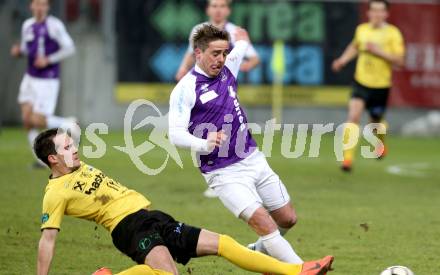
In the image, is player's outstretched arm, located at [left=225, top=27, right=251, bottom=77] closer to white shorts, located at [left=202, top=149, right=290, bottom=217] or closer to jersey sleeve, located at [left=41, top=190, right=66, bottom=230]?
white shorts, located at [left=202, top=149, right=290, bottom=217]

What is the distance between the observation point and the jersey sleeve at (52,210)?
709 cm

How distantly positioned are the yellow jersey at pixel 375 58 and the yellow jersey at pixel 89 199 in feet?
28.5

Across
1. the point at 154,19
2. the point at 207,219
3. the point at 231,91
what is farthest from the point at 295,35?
the point at 231,91

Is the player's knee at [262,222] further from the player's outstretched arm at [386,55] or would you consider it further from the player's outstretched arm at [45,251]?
the player's outstretched arm at [386,55]

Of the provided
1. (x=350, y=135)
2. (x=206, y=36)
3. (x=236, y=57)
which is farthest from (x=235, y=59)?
(x=350, y=135)

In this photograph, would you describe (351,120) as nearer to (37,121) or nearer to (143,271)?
(37,121)

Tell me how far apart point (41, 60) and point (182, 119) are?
26.4ft

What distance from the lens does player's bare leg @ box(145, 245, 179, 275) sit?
23.0 feet

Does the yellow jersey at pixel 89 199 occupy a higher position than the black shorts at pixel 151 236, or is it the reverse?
the yellow jersey at pixel 89 199

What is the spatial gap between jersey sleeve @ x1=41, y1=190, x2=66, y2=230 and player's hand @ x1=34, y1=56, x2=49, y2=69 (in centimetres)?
829

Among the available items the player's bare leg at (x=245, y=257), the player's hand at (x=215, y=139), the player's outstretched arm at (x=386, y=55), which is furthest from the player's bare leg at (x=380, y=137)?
the player's bare leg at (x=245, y=257)

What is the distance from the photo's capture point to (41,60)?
15.3 meters

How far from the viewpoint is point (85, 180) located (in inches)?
290

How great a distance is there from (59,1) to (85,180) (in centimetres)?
1469
